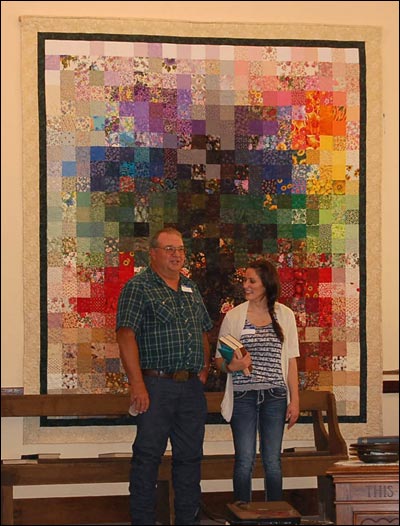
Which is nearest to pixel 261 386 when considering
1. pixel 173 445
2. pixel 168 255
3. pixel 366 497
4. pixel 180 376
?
pixel 180 376

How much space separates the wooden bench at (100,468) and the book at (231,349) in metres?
0.68

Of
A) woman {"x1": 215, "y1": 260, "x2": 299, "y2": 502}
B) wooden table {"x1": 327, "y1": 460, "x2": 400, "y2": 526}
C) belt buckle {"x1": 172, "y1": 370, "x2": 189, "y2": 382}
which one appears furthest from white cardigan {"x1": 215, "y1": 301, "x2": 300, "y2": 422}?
wooden table {"x1": 327, "y1": 460, "x2": 400, "y2": 526}

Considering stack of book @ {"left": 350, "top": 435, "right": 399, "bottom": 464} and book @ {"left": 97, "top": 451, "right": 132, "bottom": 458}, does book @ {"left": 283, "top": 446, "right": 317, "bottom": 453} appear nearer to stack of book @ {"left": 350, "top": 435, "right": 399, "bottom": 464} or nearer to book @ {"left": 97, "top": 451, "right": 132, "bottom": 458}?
book @ {"left": 97, "top": 451, "right": 132, "bottom": 458}

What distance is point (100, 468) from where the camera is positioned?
518cm

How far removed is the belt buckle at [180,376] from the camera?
15.9 ft

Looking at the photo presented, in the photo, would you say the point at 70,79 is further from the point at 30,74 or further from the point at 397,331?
the point at 397,331

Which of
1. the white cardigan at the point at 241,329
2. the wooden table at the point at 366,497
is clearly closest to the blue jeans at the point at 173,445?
the white cardigan at the point at 241,329

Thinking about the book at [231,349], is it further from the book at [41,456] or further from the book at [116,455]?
the book at [41,456]

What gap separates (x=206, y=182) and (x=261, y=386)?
1.42 metres

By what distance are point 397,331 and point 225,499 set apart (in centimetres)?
145

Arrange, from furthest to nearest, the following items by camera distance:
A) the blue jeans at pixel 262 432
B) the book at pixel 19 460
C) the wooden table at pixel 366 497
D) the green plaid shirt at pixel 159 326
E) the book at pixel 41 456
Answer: the book at pixel 41 456
the book at pixel 19 460
the blue jeans at pixel 262 432
the green plaid shirt at pixel 159 326
the wooden table at pixel 366 497

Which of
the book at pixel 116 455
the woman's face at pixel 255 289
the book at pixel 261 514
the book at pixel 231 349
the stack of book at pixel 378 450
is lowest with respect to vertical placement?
the book at pixel 116 455

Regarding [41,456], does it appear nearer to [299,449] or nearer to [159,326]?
[159,326]

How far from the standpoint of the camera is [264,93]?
589 centimetres
